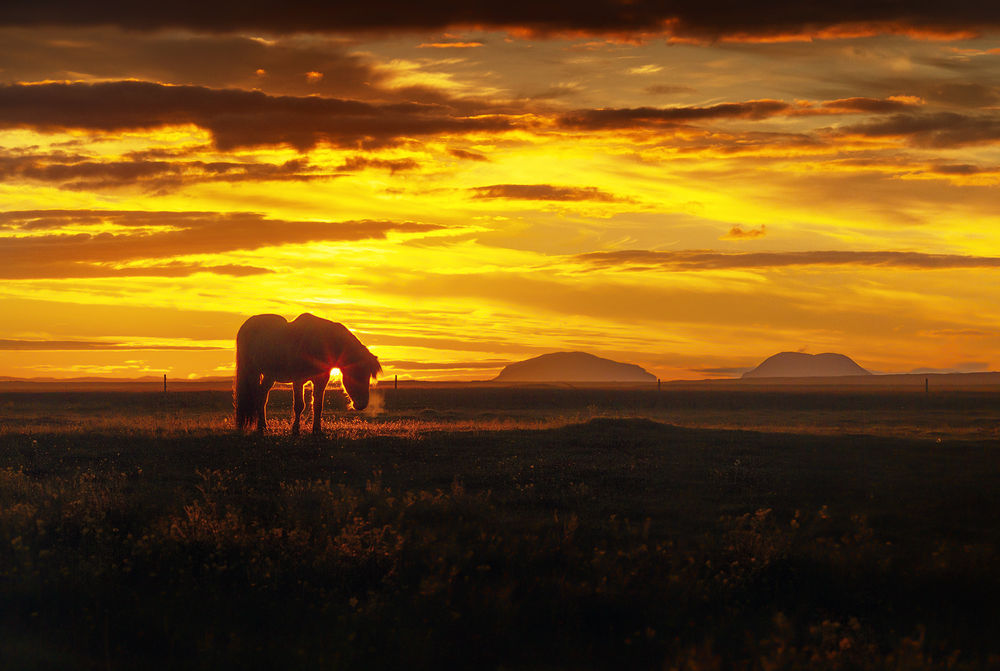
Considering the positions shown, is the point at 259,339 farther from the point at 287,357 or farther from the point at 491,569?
the point at 491,569

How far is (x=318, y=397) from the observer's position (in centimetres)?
2802

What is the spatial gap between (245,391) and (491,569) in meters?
19.5

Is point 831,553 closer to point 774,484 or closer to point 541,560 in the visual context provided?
point 541,560

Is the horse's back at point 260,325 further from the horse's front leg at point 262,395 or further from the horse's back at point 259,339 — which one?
the horse's front leg at point 262,395

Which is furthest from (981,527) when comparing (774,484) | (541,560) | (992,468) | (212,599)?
(212,599)

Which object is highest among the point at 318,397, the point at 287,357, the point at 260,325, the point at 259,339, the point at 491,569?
the point at 260,325

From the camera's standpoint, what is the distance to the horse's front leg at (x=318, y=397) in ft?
89.3

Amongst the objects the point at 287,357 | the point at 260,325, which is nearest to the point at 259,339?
the point at 260,325

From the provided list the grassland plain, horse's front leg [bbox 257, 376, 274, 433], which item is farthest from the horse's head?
the grassland plain

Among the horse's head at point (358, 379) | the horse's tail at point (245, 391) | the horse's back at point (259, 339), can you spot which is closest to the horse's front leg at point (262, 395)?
the horse's tail at point (245, 391)

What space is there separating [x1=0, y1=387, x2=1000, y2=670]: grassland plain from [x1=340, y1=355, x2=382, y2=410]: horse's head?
390 inches

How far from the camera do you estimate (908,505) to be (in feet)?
54.0

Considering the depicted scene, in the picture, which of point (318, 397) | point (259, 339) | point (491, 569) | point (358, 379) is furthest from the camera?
point (358, 379)

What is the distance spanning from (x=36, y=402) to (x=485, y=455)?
5703 centimetres
